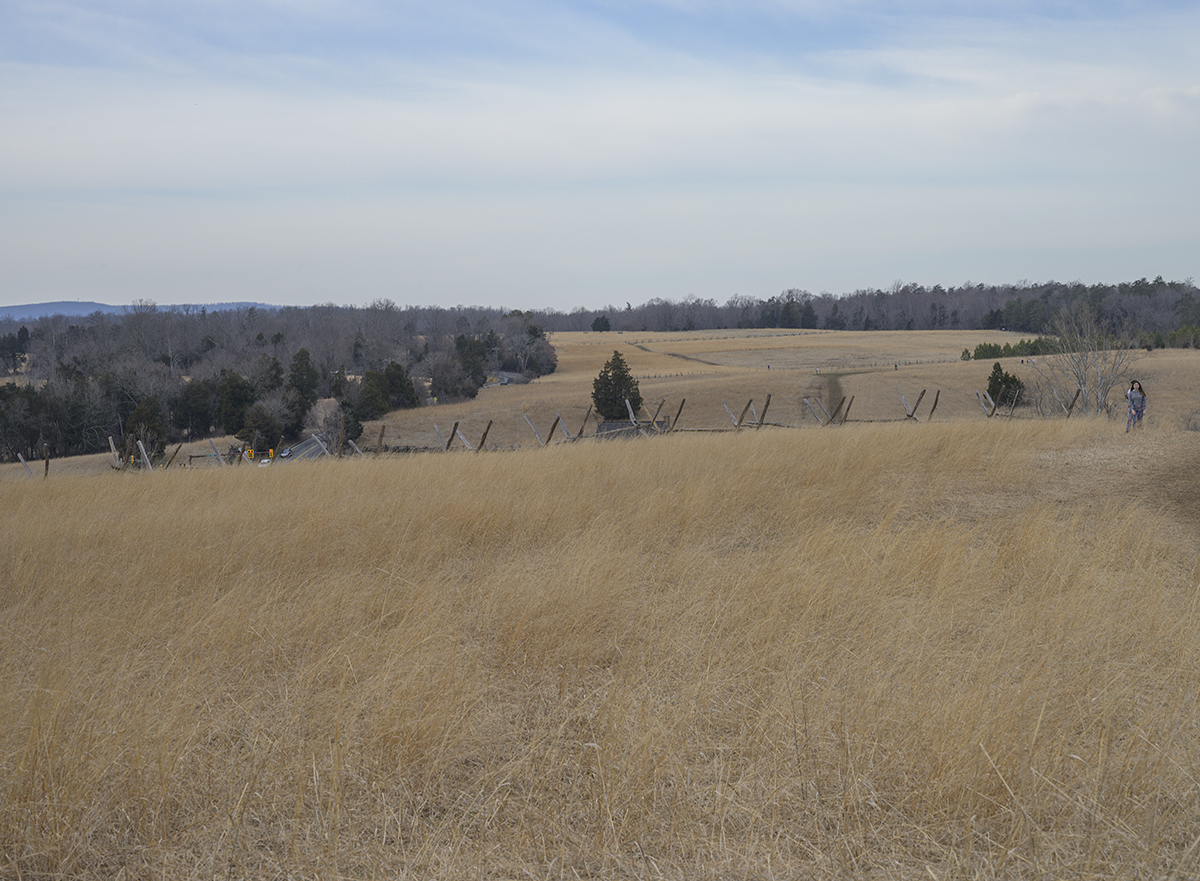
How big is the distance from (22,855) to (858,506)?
7.87 meters

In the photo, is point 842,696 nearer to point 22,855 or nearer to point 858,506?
point 22,855

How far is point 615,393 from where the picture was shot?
1903 inches

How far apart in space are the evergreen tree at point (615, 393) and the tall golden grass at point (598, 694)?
39.6 metres

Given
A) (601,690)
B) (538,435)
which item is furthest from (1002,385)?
(601,690)

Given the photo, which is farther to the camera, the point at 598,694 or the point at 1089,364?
the point at 1089,364

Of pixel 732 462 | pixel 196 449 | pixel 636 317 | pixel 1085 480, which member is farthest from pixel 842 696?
pixel 636 317

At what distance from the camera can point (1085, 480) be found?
1043cm

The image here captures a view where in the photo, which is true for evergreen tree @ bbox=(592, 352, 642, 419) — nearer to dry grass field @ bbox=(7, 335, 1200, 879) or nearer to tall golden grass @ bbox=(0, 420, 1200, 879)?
dry grass field @ bbox=(7, 335, 1200, 879)

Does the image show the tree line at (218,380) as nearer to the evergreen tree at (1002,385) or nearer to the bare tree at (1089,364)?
the bare tree at (1089,364)

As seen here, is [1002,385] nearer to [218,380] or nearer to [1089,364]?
[1089,364]

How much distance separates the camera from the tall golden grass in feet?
9.60

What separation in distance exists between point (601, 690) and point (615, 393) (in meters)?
44.3

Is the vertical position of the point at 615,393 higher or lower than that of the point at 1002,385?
lower

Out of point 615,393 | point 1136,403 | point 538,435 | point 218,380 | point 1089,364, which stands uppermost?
point 1089,364
